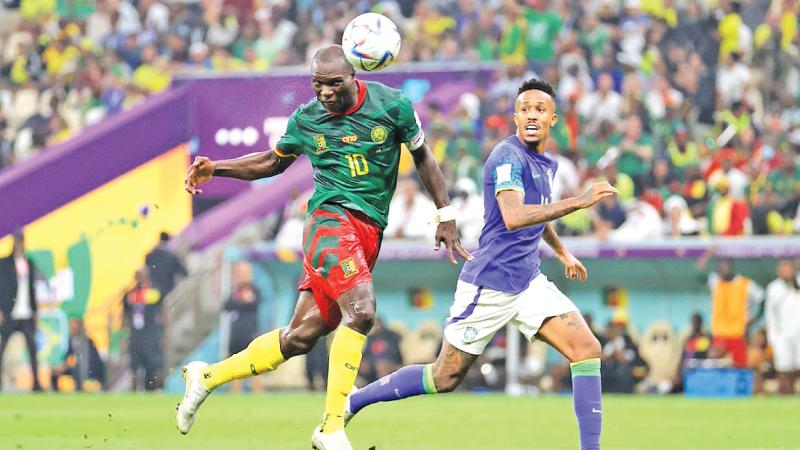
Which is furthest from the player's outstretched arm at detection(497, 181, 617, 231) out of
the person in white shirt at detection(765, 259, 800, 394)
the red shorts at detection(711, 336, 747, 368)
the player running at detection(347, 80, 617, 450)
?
the red shorts at detection(711, 336, 747, 368)

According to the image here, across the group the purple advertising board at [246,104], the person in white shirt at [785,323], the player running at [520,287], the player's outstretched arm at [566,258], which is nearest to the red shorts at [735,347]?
the person in white shirt at [785,323]

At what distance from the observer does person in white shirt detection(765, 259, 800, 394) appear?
1962 cm

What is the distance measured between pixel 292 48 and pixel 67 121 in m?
4.14

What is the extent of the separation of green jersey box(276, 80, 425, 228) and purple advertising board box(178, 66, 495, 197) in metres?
12.4

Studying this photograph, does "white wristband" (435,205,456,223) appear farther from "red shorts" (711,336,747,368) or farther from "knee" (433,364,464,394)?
"red shorts" (711,336,747,368)

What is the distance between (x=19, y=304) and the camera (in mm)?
21453

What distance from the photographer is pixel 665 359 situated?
20.7 metres

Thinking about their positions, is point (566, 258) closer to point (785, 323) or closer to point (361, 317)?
point (361, 317)

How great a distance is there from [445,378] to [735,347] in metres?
11.0

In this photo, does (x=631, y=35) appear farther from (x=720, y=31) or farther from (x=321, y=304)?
(x=321, y=304)

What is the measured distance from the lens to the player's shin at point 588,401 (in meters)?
8.95

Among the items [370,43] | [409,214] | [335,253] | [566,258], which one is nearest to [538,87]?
[370,43]

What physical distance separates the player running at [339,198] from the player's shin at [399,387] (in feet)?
2.18

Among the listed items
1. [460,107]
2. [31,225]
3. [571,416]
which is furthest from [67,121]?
[571,416]
